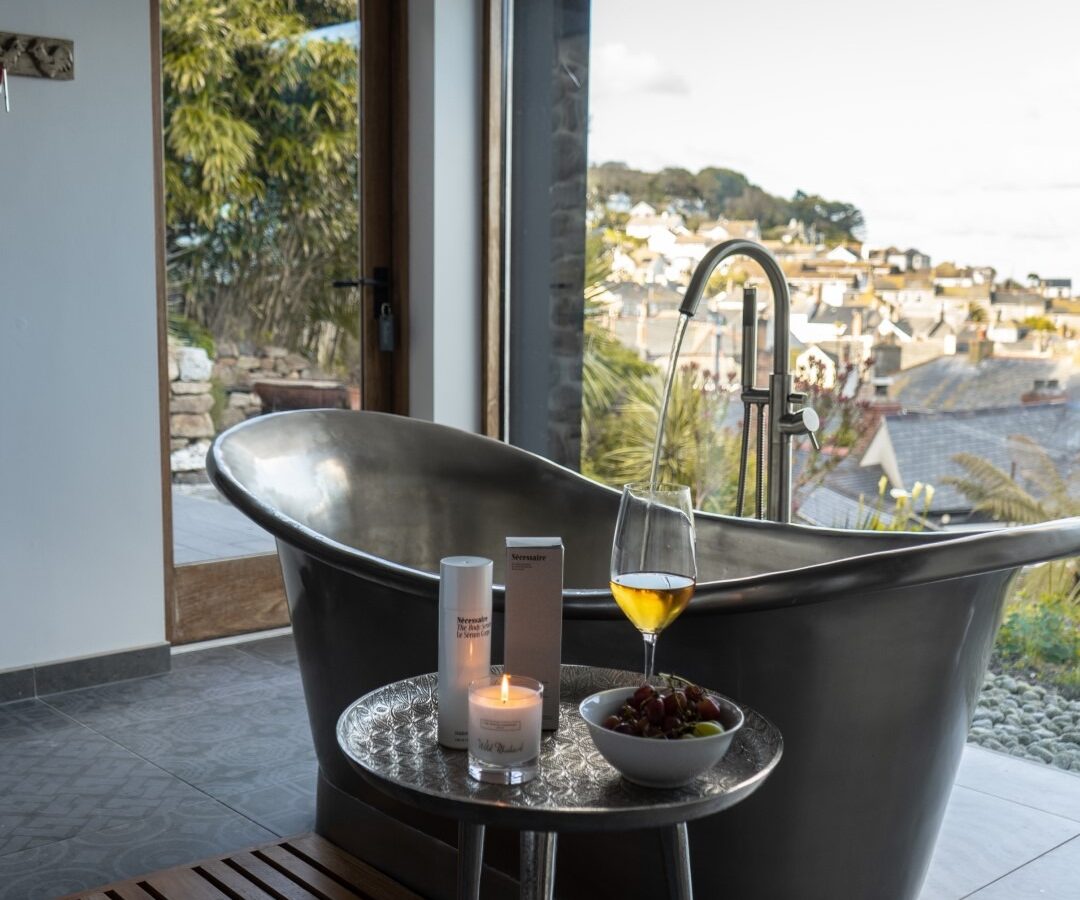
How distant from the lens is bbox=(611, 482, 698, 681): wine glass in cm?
125

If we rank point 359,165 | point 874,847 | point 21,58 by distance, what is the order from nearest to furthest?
1. point 874,847
2. point 21,58
3. point 359,165

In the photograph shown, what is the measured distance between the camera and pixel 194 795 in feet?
7.88

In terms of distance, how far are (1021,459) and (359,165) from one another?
6.76ft

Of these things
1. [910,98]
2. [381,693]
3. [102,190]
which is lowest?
[381,693]

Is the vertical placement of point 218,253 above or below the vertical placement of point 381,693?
above

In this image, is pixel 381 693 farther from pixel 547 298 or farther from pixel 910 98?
pixel 547 298

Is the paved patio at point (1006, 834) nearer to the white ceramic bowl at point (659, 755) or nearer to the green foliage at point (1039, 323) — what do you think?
the green foliage at point (1039, 323)

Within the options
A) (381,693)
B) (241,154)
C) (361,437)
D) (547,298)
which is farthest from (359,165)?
(381,693)

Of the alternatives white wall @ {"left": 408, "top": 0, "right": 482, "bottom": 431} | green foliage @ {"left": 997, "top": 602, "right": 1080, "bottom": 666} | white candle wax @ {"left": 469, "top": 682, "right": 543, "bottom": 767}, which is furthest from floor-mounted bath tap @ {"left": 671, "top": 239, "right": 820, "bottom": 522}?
white wall @ {"left": 408, "top": 0, "right": 482, "bottom": 431}

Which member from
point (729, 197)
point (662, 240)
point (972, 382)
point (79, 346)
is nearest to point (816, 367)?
point (972, 382)

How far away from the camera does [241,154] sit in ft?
11.3

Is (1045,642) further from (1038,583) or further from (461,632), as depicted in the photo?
(461,632)

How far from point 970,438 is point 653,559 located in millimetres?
1702

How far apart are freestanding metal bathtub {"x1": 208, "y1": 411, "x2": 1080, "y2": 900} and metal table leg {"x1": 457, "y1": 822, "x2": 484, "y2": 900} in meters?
0.34
